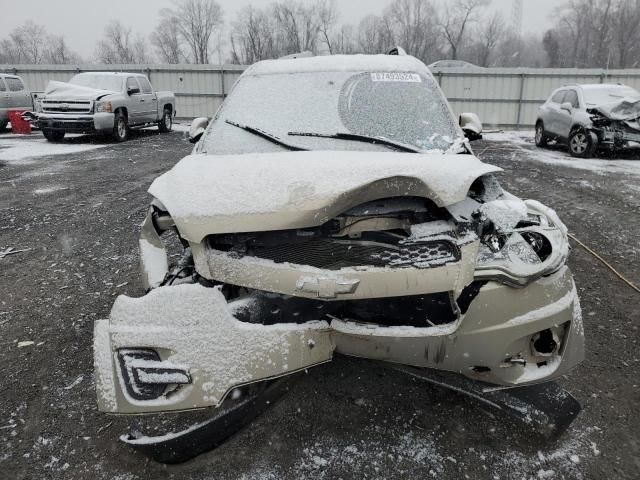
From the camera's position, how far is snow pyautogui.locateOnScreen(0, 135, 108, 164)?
1145 centimetres

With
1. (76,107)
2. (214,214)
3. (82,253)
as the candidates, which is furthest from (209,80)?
(214,214)

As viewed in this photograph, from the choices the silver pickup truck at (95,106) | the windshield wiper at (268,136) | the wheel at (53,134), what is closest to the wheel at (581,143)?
the windshield wiper at (268,136)

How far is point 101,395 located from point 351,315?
3.75 ft

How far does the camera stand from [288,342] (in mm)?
2039

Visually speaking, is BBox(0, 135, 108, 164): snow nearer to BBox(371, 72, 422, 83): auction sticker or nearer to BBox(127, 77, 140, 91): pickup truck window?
BBox(127, 77, 140, 91): pickup truck window

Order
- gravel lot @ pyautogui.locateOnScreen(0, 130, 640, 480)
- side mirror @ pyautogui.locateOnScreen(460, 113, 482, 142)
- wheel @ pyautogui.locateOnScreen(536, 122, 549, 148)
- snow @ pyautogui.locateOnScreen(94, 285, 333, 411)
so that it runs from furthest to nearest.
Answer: wheel @ pyautogui.locateOnScreen(536, 122, 549, 148), side mirror @ pyautogui.locateOnScreen(460, 113, 482, 142), gravel lot @ pyautogui.locateOnScreen(0, 130, 640, 480), snow @ pyautogui.locateOnScreen(94, 285, 333, 411)

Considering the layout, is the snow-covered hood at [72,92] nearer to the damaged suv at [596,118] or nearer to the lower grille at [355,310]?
the damaged suv at [596,118]

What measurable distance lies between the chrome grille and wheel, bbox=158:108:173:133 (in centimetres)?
357

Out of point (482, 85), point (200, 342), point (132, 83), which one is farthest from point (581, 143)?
point (132, 83)

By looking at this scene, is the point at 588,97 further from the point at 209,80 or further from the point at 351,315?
the point at 209,80

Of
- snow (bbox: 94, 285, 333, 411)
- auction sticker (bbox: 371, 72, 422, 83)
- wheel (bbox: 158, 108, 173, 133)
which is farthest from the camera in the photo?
wheel (bbox: 158, 108, 173, 133)

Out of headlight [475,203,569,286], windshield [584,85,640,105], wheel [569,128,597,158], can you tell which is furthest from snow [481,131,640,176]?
headlight [475,203,569,286]

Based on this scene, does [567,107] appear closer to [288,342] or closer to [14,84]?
[288,342]

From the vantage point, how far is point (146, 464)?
2.26 m
